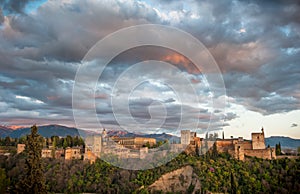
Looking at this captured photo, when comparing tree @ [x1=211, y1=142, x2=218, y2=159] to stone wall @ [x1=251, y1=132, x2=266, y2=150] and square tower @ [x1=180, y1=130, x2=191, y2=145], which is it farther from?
stone wall @ [x1=251, y1=132, x2=266, y2=150]

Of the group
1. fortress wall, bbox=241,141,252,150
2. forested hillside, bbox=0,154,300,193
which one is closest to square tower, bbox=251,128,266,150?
fortress wall, bbox=241,141,252,150

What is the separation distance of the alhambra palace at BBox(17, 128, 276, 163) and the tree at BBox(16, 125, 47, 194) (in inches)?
1439

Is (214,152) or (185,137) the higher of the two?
(185,137)

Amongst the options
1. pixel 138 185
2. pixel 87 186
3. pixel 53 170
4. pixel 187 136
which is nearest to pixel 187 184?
pixel 138 185

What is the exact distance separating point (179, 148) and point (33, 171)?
1552 inches

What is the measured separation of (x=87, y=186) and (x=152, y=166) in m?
11.5

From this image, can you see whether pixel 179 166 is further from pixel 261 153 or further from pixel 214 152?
pixel 261 153

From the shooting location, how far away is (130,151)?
5525 cm

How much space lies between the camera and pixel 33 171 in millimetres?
16766

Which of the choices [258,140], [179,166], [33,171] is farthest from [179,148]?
[33,171]

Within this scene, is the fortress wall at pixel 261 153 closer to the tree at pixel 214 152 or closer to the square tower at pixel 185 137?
the tree at pixel 214 152

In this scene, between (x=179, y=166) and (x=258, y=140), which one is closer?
(x=179, y=166)

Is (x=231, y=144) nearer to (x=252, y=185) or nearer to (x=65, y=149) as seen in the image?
(x=252, y=185)

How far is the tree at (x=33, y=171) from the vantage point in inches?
648
